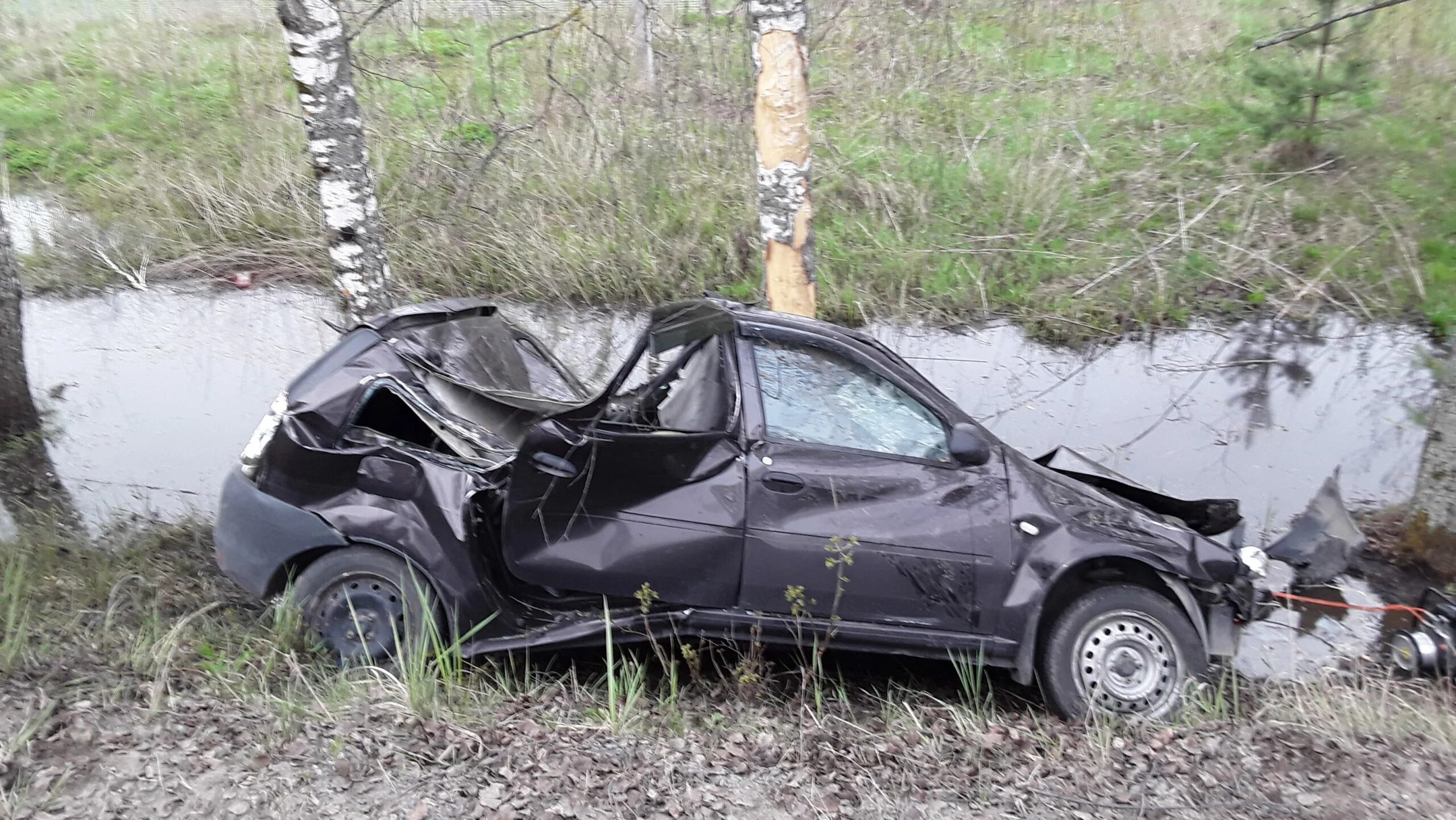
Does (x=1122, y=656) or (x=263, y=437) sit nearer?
(x=1122, y=656)

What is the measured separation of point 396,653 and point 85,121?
13.0m

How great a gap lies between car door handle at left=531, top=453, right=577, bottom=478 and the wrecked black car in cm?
1

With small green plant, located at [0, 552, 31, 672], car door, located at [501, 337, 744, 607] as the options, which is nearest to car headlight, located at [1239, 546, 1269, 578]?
car door, located at [501, 337, 744, 607]

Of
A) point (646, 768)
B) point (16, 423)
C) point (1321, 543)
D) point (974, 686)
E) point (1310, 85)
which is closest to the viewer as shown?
point (646, 768)

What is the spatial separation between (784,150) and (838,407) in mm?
2370

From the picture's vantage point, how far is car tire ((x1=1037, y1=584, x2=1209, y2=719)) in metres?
4.55

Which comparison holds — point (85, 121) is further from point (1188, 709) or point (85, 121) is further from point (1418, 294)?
point (1418, 294)

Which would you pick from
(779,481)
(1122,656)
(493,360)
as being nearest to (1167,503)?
(1122,656)

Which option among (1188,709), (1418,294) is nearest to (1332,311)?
(1418,294)

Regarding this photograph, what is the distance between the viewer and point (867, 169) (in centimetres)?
1177

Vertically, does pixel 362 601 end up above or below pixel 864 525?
below

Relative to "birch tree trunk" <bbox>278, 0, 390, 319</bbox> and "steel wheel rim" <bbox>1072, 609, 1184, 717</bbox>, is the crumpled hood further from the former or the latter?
"birch tree trunk" <bbox>278, 0, 390, 319</bbox>

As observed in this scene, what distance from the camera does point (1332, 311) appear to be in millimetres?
10000

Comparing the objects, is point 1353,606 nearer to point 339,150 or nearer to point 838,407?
Answer: point 838,407
